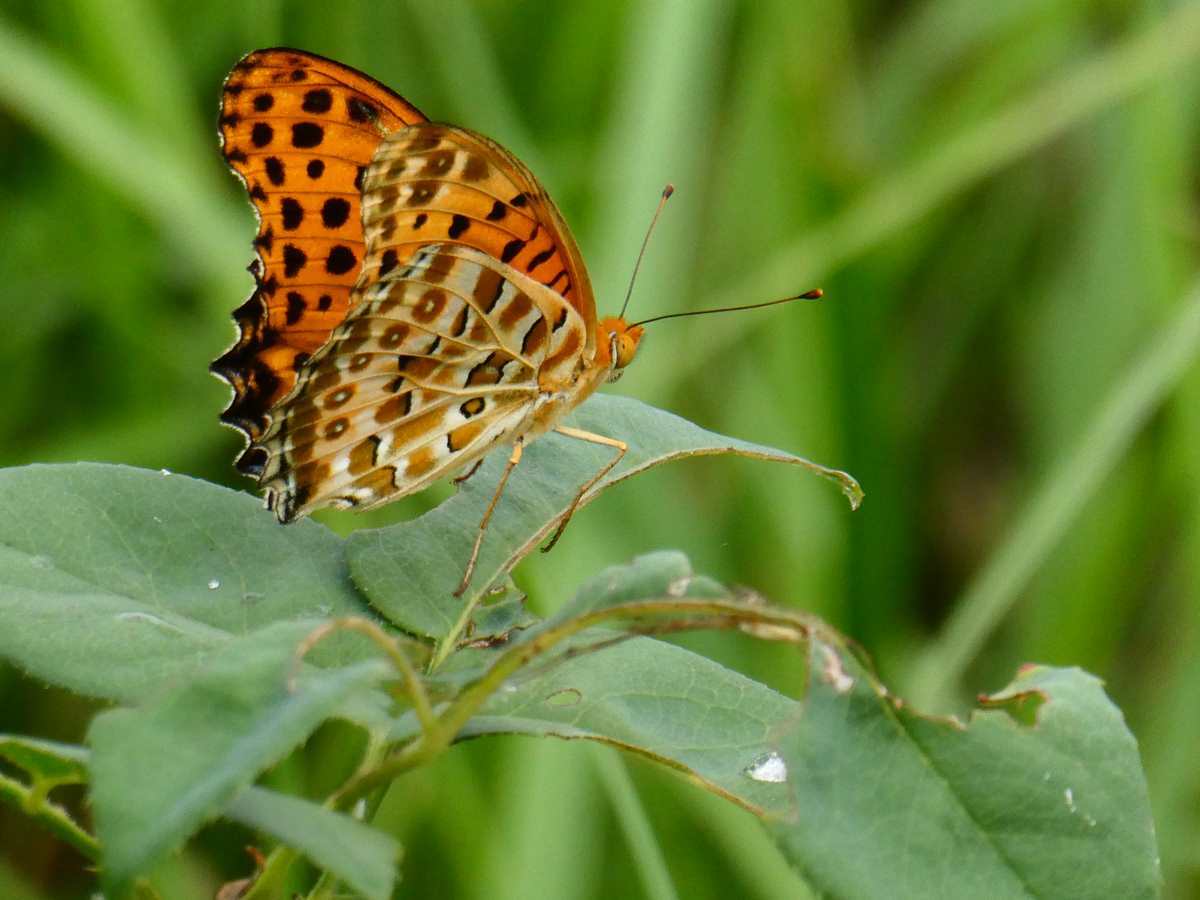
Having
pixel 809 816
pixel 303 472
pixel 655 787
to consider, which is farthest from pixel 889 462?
pixel 809 816

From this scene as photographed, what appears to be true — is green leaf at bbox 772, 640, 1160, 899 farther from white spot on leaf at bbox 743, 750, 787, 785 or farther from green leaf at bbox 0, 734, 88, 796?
green leaf at bbox 0, 734, 88, 796

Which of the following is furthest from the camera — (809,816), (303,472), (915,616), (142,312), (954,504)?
(954,504)

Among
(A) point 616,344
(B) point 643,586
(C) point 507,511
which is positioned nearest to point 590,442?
(C) point 507,511

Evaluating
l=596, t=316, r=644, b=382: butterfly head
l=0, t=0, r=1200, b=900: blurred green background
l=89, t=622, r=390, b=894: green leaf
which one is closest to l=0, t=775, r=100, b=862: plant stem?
l=89, t=622, r=390, b=894: green leaf

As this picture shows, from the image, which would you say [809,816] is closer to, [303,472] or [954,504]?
[303,472]

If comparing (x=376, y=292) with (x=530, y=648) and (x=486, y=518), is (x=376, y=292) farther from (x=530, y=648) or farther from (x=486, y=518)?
(x=530, y=648)

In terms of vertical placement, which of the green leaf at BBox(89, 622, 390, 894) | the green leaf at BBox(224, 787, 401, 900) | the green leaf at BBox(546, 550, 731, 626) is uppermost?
the green leaf at BBox(546, 550, 731, 626)

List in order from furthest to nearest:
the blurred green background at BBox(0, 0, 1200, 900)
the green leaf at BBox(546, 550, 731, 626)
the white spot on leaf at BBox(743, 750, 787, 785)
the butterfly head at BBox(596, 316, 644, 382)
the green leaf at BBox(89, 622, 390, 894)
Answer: the blurred green background at BBox(0, 0, 1200, 900), the butterfly head at BBox(596, 316, 644, 382), the white spot on leaf at BBox(743, 750, 787, 785), the green leaf at BBox(546, 550, 731, 626), the green leaf at BBox(89, 622, 390, 894)
